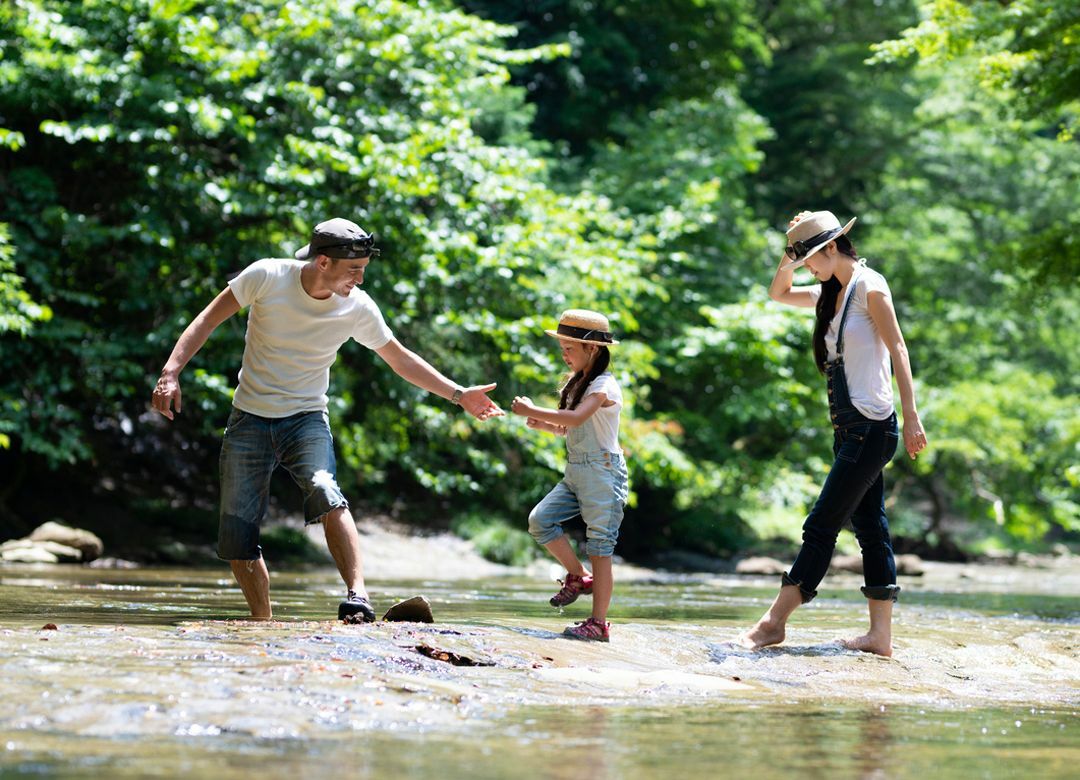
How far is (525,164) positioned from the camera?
57.0 feet

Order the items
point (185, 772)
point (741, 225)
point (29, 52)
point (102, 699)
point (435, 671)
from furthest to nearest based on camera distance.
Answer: point (741, 225), point (29, 52), point (435, 671), point (102, 699), point (185, 772)

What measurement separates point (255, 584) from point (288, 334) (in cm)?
128

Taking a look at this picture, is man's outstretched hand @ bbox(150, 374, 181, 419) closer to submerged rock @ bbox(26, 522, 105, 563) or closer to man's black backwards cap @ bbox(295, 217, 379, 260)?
man's black backwards cap @ bbox(295, 217, 379, 260)

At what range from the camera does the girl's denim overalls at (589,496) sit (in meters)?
6.99

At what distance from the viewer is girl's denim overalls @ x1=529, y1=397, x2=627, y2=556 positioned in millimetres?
6988

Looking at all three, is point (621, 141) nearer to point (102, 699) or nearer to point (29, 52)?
point (29, 52)

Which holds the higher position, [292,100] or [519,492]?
[292,100]

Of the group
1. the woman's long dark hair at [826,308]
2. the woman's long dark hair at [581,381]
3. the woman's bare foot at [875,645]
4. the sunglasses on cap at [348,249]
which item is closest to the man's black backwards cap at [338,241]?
the sunglasses on cap at [348,249]

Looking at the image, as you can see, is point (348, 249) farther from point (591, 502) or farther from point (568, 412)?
point (591, 502)

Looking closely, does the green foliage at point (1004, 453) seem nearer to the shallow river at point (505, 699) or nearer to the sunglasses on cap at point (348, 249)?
the shallow river at point (505, 699)

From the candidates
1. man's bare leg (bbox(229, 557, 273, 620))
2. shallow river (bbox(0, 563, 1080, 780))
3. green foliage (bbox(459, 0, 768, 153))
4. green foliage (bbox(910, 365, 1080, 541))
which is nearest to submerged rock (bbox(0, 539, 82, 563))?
shallow river (bbox(0, 563, 1080, 780))

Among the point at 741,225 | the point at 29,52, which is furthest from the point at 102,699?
the point at 741,225

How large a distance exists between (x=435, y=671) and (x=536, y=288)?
39.2ft

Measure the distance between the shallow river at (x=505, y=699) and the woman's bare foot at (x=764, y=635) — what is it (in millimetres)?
85
